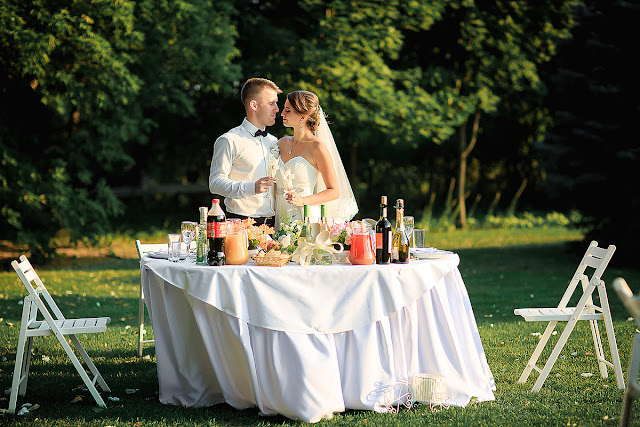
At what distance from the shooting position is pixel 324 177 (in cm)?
467

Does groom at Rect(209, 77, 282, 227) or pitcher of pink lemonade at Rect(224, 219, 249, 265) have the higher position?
groom at Rect(209, 77, 282, 227)

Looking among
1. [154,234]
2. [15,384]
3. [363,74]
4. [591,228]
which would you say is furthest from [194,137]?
[15,384]

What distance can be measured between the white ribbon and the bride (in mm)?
535

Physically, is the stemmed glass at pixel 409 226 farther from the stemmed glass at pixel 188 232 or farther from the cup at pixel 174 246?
the cup at pixel 174 246

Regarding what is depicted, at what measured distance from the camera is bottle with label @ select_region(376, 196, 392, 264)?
3.96 meters

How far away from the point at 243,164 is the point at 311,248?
139 centimetres

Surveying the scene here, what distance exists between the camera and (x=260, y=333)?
3.83m

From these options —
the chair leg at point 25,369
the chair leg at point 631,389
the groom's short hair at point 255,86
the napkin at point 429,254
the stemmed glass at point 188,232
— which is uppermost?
the groom's short hair at point 255,86

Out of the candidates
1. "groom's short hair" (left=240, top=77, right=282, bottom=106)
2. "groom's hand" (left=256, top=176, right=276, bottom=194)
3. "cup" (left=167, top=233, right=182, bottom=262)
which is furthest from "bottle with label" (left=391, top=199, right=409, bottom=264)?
"groom's short hair" (left=240, top=77, right=282, bottom=106)

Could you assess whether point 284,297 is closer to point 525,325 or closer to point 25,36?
point 525,325

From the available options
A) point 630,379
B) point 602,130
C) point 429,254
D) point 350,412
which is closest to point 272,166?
point 429,254

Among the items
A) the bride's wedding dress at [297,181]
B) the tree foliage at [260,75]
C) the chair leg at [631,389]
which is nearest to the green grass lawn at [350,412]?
the chair leg at [631,389]

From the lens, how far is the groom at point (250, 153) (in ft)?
16.4

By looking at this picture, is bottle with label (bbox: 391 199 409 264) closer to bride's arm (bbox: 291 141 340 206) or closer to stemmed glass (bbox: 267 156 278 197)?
bride's arm (bbox: 291 141 340 206)
